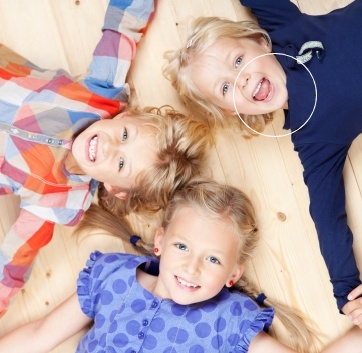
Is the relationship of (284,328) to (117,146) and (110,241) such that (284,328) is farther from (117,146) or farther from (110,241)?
(117,146)

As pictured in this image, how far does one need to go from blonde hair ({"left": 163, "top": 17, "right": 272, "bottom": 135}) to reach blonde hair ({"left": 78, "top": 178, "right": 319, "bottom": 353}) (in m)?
0.20

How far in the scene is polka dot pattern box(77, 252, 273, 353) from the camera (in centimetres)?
134

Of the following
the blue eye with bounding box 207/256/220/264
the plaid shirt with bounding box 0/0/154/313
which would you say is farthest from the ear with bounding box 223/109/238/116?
the blue eye with bounding box 207/256/220/264

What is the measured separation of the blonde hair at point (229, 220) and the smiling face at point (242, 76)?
0.21m

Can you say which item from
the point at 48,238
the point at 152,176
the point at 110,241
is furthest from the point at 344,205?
the point at 48,238

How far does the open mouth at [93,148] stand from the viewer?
1322 mm

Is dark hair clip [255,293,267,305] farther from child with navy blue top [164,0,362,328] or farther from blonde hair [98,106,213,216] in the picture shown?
blonde hair [98,106,213,216]

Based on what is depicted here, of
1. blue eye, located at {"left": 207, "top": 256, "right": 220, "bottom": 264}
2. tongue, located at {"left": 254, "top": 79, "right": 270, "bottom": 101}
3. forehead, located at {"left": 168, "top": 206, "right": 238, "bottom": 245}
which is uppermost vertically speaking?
tongue, located at {"left": 254, "top": 79, "right": 270, "bottom": 101}

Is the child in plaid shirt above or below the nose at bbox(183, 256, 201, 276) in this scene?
above

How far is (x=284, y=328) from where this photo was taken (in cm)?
146

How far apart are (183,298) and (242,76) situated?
53cm

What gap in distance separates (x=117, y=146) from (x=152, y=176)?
0.35 ft

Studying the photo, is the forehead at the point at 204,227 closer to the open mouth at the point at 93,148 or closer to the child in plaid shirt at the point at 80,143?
the child in plaid shirt at the point at 80,143

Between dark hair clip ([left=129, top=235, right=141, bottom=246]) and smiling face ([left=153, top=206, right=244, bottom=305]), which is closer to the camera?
smiling face ([left=153, top=206, right=244, bottom=305])
